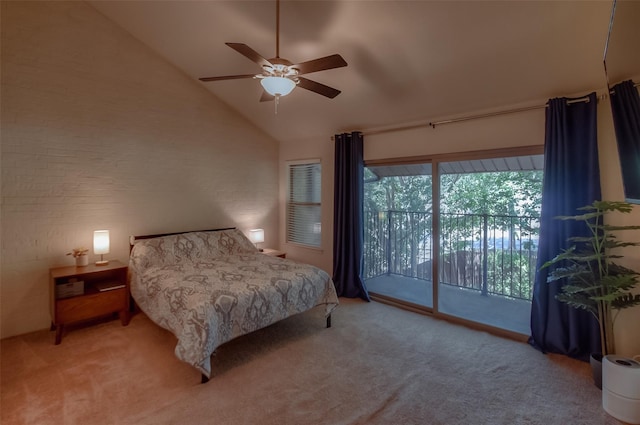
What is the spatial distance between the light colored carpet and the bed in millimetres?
289

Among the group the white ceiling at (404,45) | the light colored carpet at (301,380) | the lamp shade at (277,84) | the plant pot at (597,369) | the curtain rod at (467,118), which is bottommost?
the light colored carpet at (301,380)

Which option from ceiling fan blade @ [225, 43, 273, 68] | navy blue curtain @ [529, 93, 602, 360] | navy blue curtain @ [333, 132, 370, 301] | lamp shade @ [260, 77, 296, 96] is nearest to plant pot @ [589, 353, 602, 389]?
navy blue curtain @ [529, 93, 602, 360]

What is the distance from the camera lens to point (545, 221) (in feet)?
9.23

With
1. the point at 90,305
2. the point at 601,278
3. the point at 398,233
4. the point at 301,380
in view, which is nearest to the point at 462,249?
the point at 398,233

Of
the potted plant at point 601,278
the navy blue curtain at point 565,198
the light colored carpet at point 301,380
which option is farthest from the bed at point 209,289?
the potted plant at point 601,278

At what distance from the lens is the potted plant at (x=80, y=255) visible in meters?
3.30

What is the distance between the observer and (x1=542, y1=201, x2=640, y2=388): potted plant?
7.17 ft

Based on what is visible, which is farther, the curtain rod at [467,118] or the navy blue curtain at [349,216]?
the navy blue curtain at [349,216]

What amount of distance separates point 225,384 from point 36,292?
2452 mm

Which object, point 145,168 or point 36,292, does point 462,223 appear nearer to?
point 145,168

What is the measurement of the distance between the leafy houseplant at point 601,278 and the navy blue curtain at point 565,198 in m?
0.20

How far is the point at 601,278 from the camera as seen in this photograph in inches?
88.9

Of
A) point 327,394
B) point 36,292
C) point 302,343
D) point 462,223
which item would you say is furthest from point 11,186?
point 462,223

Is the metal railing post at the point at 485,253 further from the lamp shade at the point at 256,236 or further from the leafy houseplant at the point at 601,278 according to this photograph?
the lamp shade at the point at 256,236
